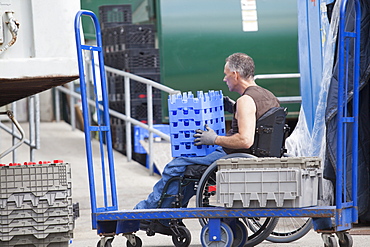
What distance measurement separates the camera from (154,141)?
37.4 ft

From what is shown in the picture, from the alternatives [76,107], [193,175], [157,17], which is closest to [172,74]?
[157,17]

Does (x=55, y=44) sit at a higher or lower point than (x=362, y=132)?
higher

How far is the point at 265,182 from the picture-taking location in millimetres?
5086

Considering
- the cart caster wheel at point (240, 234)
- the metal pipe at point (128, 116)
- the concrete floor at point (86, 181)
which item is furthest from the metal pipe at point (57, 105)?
the cart caster wheel at point (240, 234)

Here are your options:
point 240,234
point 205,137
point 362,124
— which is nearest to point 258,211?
point 240,234

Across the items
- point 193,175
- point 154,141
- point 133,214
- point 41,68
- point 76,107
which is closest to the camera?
point 41,68

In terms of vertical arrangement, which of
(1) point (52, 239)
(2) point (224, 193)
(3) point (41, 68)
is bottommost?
(1) point (52, 239)

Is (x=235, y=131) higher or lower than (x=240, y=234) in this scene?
higher

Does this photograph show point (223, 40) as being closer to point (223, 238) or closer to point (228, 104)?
point (228, 104)

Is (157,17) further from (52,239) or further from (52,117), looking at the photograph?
(52,239)

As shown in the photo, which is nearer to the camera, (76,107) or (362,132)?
(362,132)

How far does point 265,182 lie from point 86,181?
5.53 meters

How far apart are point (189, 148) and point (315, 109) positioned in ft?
8.09

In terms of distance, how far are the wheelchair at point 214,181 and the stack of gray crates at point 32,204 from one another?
707 millimetres
